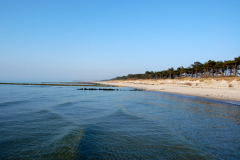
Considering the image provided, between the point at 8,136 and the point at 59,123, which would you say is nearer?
the point at 8,136

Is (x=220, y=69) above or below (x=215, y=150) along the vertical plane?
above

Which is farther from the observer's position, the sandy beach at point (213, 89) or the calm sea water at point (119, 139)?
the sandy beach at point (213, 89)

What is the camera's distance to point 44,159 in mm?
5500

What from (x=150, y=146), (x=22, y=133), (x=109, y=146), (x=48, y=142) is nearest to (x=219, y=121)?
(x=150, y=146)

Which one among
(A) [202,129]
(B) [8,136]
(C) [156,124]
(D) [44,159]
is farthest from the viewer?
(C) [156,124]

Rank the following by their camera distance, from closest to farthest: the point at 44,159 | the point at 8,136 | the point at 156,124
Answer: the point at 44,159 < the point at 8,136 < the point at 156,124

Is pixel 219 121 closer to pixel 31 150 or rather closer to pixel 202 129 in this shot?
pixel 202 129

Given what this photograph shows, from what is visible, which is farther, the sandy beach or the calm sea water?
the sandy beach

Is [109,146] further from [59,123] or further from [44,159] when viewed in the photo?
[59,123]

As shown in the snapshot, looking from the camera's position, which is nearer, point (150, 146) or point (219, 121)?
point (150, 146)

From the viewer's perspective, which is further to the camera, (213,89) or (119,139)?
(213,89)

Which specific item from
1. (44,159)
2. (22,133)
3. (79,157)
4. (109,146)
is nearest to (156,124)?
(109,146)

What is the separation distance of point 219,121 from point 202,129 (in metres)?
2.55

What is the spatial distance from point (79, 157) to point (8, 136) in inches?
174
